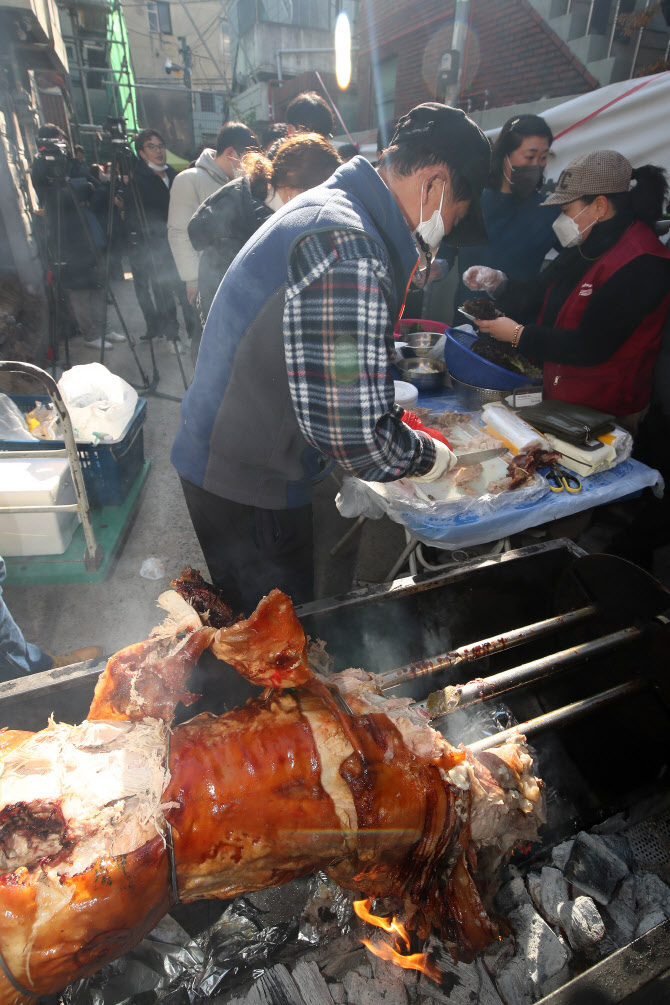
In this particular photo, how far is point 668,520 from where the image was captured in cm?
419

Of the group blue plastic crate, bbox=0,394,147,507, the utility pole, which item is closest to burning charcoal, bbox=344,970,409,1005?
blue plastic crate, bbox=0,394,147,507

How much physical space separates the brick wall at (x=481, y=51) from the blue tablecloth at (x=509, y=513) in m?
9.62

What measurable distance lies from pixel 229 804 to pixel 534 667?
3.90 feet

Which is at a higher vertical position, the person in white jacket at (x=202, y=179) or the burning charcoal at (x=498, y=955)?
the person in white jacket at (x=202, y=179)

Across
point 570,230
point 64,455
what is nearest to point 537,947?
point 570,230

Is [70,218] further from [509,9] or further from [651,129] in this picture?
[509,9]

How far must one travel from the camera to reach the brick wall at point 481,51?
955cm

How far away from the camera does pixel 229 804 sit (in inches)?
53.2

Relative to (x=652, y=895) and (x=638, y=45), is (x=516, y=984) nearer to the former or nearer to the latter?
(x=652, y=895)

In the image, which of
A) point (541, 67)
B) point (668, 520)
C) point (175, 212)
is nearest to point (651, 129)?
point (668, 520)

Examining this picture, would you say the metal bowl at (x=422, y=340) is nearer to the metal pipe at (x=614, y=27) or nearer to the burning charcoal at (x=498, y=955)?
the burning charcoal at (x=498, y=955)

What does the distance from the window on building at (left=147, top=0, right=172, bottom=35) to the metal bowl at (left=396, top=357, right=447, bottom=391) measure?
119 ft

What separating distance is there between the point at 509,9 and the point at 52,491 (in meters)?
13.3

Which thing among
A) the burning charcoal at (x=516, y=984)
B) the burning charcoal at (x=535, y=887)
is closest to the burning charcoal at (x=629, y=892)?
the burning charcoal at (x=535, y=887)
